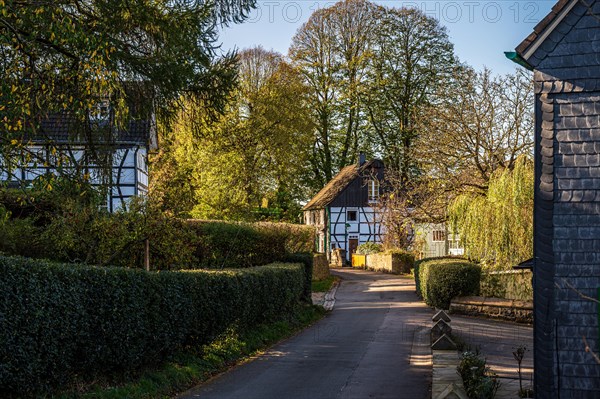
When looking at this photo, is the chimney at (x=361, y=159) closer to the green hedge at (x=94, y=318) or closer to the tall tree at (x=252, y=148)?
the tall tree at (x=252, y=148)

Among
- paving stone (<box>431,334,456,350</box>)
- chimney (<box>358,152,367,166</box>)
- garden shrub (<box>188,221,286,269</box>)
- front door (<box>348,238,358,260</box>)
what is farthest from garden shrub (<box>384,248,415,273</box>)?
paving stone (<box>431,334,456,350</box>)

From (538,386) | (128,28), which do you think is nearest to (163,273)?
(128,28)

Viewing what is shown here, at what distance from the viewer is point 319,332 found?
20.5 meters

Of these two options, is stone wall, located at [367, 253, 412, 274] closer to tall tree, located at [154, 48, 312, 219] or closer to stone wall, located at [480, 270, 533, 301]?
tall tree, located at [154, 48, 312, 219]

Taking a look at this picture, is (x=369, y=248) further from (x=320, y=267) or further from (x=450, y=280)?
(x=450, y=280)

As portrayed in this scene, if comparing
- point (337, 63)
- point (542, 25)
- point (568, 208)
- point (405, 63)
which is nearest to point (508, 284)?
point (568, 208)

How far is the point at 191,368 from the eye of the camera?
12.9 metres

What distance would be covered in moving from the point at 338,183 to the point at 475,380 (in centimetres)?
4590

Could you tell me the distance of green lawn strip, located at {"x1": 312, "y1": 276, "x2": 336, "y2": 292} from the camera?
114 ft

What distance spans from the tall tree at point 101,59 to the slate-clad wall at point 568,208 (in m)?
5.63

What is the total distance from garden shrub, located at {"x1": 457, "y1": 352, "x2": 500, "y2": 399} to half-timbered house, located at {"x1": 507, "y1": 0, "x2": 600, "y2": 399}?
0.66 m

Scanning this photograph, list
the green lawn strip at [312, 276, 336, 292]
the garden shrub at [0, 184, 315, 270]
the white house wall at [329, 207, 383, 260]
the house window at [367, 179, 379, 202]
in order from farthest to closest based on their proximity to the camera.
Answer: the white house wall at [329, 207, 383, 260], the house window at [367, 179, 379, 202], the green lawn strip at [312, 276, 336, 292], the garden shrub at [0, 184, 315, 270]

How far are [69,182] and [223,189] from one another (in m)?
29.6

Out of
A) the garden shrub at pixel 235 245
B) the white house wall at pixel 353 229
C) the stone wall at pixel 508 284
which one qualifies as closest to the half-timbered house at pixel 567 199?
the stone wall at pixel 508 284
